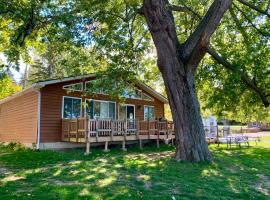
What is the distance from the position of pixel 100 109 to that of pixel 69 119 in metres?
2.83

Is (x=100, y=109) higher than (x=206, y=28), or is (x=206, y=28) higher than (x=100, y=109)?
(x=206, y=28)

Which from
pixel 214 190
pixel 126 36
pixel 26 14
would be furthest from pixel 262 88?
pixel 26 14

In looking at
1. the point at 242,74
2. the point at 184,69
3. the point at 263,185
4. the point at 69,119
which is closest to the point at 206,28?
the point at 184,69

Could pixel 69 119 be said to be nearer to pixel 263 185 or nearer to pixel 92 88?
pixel 92 88

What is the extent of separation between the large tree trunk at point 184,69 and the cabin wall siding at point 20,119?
8347 millimetres

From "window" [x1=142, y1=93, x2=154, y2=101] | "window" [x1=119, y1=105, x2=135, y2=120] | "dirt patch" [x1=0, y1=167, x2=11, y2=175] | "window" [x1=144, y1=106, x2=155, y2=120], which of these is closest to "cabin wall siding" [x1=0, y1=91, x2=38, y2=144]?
"window" [x1=119, y1=105, x2=135, y2=120]

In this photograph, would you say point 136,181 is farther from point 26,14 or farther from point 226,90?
point 226,90

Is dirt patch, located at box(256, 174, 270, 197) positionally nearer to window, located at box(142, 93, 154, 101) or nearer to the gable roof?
the gable roof

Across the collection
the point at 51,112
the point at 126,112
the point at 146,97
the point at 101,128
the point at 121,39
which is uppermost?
the point at 121,39

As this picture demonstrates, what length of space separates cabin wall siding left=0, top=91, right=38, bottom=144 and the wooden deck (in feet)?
5.76

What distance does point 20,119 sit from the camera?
17391 mm

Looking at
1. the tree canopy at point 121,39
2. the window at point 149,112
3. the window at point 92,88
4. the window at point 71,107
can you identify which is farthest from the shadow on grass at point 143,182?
the window at point 149,112

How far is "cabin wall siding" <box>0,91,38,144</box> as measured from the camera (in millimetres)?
15453

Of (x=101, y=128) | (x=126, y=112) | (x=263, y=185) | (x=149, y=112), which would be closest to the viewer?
(x=263, y=185)
